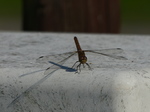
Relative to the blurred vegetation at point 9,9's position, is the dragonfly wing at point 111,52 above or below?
below

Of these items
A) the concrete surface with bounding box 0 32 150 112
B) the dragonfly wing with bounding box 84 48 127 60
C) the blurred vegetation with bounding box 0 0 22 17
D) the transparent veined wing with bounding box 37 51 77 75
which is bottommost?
the concrete surface with bounding box 0 32 150 112

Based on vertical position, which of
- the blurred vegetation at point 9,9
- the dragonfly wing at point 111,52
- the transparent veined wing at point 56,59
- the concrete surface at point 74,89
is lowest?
the concrete surface at point 74,89

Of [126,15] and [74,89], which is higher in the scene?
[126,15]

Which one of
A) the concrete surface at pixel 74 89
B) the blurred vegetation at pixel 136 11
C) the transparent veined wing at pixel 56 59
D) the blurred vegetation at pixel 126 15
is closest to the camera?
the concrete surface at pixel 74 89

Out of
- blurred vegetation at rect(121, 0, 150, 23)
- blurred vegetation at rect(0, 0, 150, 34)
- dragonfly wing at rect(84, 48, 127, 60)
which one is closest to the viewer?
dragonfly wing at rect(84, 48, 127, 60)

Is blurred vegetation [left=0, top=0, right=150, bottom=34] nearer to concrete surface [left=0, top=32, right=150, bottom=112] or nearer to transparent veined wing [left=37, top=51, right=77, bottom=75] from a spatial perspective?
transparent veined wing [left=37, top=51, right=77, bottom=75]

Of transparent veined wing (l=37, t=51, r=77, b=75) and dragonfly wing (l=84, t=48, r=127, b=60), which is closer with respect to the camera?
transparent veined wing (l=37, t=51, r=77, b=75)

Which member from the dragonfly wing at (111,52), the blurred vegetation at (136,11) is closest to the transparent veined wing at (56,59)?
the dragonfly wing at (111,52)

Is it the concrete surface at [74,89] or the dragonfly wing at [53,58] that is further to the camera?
the dragonfly wing at [53,58]

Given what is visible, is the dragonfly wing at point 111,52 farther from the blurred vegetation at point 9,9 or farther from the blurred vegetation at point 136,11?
the blurred vegetation at point 136,11

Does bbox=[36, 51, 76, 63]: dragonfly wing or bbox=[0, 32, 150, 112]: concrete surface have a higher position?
bbox=[36, 51, 76, 63]: dragonfly wing

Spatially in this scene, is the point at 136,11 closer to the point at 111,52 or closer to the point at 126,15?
the point at 126,15

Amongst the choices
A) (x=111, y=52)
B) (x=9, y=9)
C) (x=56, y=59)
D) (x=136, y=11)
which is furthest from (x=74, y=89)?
(x=136, y=11)

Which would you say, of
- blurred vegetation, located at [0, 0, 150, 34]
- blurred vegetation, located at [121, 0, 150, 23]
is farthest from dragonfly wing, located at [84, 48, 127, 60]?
blurred vegetation, located at [121, 0, 150, 23]
